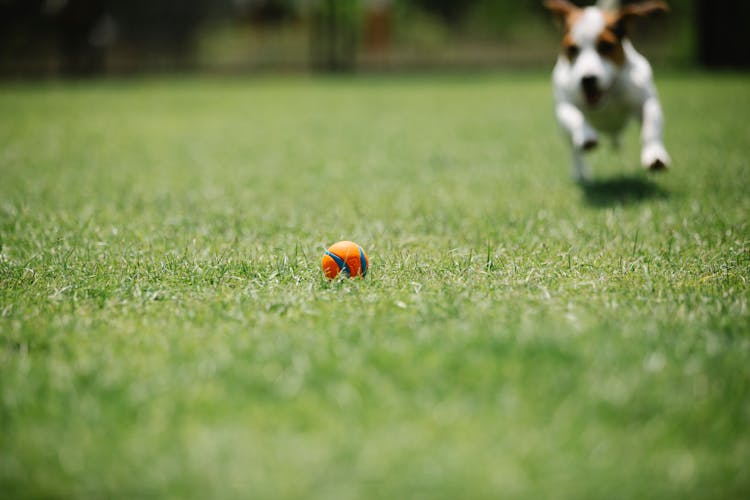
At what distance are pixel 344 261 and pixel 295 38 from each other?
82.0 ft

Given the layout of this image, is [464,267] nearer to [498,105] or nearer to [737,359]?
[737,359]

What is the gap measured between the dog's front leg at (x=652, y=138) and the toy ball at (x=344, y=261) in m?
2.56

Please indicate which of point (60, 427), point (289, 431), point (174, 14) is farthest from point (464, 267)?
→ point (174, 14)

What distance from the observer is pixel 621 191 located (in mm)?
5688

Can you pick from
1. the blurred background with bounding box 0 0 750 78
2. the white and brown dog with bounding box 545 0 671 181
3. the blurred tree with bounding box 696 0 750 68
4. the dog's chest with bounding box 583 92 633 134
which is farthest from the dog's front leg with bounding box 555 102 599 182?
the blurred background with bounding box 0 0 750 78

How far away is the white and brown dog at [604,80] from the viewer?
16.3 feet

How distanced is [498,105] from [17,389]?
42.2 ft

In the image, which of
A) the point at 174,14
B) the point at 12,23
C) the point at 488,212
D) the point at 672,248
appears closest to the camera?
the point at 672,248

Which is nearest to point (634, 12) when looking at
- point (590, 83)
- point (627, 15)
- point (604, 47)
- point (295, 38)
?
Result: point (627, 15)

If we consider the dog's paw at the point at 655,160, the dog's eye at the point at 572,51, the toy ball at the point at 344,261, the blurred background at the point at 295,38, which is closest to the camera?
the toy ball at the point at 344,261

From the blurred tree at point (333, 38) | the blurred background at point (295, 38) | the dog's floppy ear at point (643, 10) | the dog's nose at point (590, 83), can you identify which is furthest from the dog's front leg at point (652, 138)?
the blurred tree at point (333, 38)

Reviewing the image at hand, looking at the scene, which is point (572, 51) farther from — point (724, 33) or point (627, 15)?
point (724, 33)

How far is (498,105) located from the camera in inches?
553

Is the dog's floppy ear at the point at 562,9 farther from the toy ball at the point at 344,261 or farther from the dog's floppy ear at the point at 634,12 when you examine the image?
the toy ball at the point at 344,261
